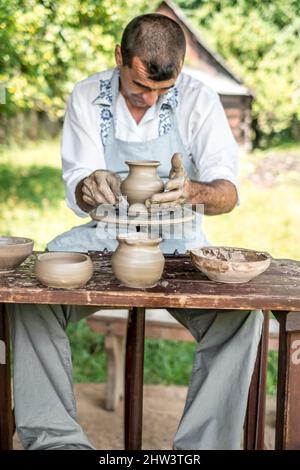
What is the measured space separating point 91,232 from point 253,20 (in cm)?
1043

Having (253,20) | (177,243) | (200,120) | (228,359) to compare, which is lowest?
(228,359)

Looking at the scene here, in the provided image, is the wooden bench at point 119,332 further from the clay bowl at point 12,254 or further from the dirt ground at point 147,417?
the clay bowl at point 12,254

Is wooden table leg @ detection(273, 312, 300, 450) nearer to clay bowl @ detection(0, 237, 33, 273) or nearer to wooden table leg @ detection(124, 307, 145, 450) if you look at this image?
wooden table leg @ detection(124, 307, 145, 450)

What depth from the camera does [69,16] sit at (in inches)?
209

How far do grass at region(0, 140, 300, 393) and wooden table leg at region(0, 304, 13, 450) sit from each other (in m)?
1.46

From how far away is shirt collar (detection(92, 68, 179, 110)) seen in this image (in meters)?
3.11

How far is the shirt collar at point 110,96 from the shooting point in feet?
10.2

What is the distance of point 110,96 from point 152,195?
0.91 m

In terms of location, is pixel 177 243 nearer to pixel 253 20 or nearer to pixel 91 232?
pixel 91 232

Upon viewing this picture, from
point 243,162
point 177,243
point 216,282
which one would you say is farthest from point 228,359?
point 243,162

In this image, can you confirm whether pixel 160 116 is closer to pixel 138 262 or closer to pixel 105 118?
pixel 105 118

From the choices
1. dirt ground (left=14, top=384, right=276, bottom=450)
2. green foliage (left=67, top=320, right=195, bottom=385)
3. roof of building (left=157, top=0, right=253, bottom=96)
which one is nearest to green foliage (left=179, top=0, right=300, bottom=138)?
roof of building (left=157, top=0, right=253, bottom=96)

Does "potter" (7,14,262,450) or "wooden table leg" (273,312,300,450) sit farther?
"potter" (7,14,262,450)

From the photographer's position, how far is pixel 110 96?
3133 millimetres
